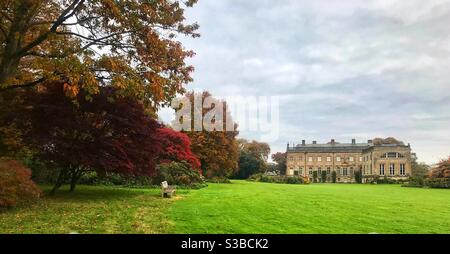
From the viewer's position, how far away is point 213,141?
121 ft

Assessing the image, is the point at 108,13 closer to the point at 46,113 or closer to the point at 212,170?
the point at 46,113

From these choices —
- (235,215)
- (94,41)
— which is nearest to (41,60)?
(94,41)

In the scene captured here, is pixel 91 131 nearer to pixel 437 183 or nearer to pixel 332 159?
pixel 437 183

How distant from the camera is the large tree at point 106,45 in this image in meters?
10.3

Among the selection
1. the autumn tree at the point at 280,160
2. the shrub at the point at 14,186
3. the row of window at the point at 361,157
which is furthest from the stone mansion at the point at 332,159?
the shrub at the point at 14,186

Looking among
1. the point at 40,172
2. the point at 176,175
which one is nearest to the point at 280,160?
the point at 176,175

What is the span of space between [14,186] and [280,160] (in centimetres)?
9831

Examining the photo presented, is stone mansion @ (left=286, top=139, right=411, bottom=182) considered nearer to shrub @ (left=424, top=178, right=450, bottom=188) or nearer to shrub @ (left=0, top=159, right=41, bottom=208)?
shrub @ (left=424, top=178, right=450, bottom=188)

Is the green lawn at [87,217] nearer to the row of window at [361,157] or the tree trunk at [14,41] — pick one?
the tree trunk at [14,41]

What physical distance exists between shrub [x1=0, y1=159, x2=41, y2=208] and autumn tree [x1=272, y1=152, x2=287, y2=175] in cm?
9306

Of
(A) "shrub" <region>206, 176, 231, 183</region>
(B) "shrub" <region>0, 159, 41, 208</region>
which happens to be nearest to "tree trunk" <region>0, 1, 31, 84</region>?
(B) "shrub" <region>0, 159, 41, 208</region>

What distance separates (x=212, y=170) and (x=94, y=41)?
26.8 m

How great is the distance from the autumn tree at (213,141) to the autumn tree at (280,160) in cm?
6493

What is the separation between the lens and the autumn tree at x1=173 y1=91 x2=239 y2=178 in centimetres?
3581
